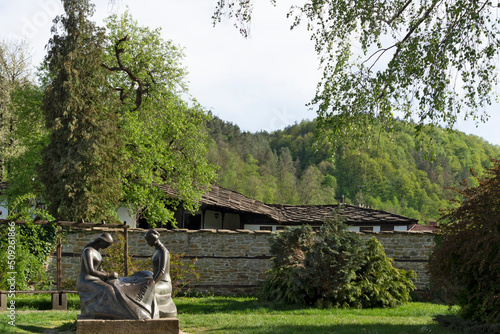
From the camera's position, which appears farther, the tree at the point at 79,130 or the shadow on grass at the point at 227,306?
the tree at the point at 79,130

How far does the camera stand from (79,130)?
18.6 metres

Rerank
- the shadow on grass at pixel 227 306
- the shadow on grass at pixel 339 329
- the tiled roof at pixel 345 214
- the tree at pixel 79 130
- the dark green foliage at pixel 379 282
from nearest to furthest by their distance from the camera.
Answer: the shadow on grass at pixel 339 329 → the shadow on grass at pixel 227 306 → the dark green foliage at pixel 379 282 → the tree at pixel 79 130 → the tiled roof at pixel 345 214

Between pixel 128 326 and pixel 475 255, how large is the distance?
5173 millimetres

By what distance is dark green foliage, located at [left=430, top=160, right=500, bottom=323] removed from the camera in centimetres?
726

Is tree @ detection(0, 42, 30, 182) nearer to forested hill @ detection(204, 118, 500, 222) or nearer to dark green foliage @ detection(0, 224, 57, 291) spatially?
dark green foliage @ detection(0, 224, 57, 291)

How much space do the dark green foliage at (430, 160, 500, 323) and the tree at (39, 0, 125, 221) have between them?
13.5 meters

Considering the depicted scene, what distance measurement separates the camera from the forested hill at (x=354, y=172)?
201 ft

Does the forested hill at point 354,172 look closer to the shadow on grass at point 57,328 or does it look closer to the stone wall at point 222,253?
the stone wall at point 222,253

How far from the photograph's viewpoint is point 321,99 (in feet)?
33.0

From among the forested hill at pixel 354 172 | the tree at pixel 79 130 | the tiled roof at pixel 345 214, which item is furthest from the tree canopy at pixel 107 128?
the forested hill at pixel 354 172

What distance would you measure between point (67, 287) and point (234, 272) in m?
4.23

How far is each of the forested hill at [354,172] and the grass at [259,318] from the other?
46188mm

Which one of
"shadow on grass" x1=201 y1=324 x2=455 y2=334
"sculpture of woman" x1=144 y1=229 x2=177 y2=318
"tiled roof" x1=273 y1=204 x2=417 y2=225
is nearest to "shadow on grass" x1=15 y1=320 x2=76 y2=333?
"sculpture of woman" x1=144 y1=229 x2=177 y2=318

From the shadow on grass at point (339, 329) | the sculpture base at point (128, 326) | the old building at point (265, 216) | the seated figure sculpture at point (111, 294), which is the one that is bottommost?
the shadow on grass at point (339, 329)
